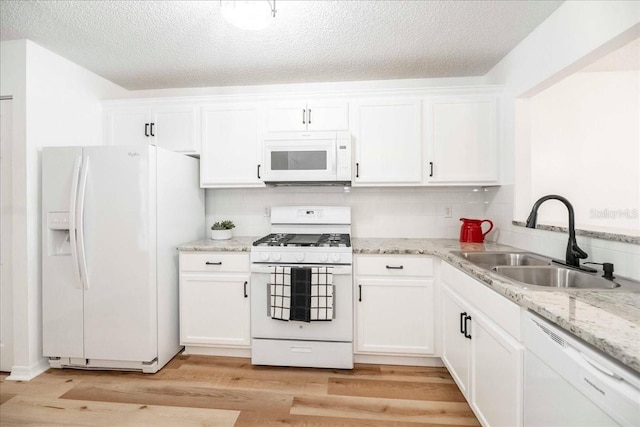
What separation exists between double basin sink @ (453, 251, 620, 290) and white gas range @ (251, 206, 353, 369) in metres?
0.87

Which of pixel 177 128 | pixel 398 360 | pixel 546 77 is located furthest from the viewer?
pixel 177 128

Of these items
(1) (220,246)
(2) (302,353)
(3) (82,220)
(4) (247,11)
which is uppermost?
(4) (247,11)

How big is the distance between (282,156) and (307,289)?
3.56ft

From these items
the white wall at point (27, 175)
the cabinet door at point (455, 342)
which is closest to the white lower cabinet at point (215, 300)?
the white wall at point (27, 175)

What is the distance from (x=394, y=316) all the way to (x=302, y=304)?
697 mm

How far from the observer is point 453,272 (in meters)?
1.98

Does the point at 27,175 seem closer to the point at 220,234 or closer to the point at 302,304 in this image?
the point at 220,234

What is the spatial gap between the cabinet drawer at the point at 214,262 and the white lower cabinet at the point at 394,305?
89 cm

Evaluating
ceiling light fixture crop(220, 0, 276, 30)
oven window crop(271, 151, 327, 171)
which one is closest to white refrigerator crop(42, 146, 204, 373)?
oven window crop(271, 151, 327, 171)

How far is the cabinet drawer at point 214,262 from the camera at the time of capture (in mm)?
2404

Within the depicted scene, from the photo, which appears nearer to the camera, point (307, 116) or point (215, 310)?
point (215, 310)

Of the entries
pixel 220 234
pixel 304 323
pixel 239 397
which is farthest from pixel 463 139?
pixel 239 397

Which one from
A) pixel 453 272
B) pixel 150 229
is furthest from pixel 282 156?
pixel 453 272

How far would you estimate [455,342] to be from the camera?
1.94 m
